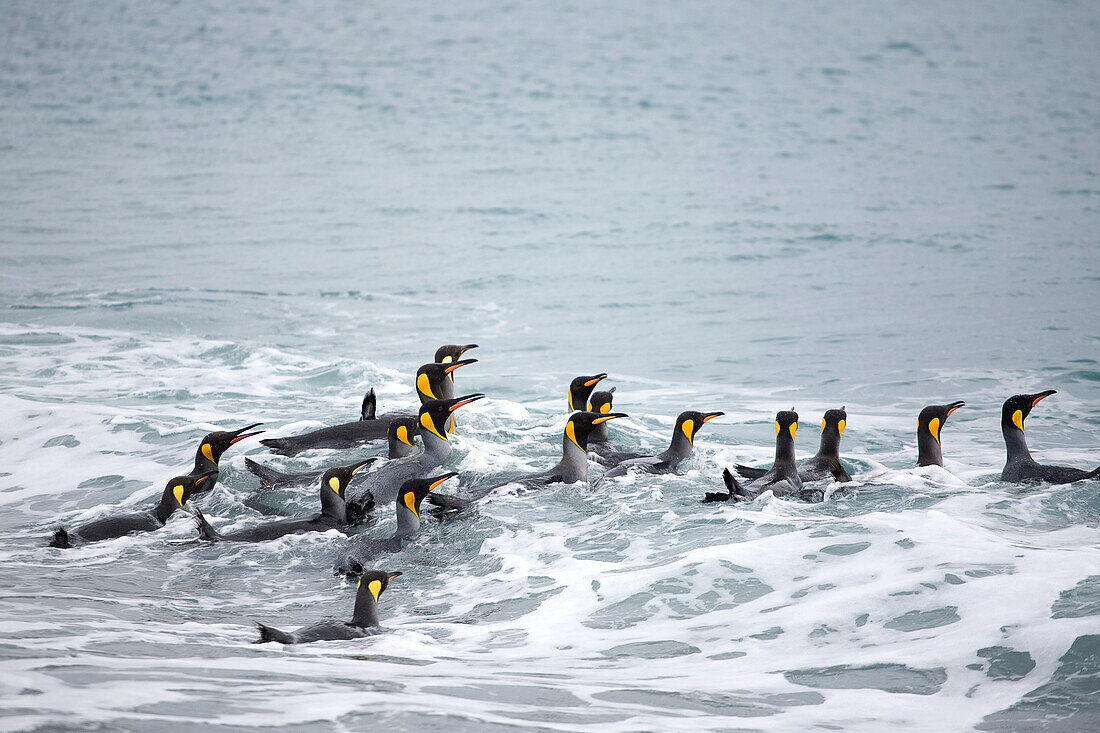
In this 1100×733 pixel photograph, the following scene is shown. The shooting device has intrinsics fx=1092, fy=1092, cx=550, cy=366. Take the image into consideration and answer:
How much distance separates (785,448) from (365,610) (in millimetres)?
3990

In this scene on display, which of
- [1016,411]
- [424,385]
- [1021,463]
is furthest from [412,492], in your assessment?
[1016,411]

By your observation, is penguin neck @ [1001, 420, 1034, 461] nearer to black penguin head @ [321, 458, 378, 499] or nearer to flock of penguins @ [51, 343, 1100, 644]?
flock of penguins @ [51, 343, 1100, 644]

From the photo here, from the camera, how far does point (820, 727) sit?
503 centimetres

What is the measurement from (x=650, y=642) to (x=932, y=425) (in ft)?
14.0

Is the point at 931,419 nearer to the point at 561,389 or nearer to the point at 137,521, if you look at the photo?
the point at 561,389

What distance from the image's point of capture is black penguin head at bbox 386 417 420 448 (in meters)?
9.93

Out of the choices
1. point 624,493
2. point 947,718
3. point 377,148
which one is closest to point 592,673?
point 947,718

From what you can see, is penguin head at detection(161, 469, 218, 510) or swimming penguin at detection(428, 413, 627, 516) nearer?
penguin head at detection(161, 469, 218, 510)

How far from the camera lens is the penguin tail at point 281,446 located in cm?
1043

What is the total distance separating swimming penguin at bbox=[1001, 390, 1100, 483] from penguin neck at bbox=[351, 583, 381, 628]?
5452 millimetres

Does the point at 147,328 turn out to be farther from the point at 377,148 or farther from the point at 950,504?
the point at 377,148

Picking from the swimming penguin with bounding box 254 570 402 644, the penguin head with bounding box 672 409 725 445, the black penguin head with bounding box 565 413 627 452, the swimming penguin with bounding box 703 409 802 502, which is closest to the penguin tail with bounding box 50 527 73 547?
the swimming penguin with bounding box 254 570 402 644

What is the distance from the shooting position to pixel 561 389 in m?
14.1

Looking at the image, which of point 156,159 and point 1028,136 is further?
point 1028,136
